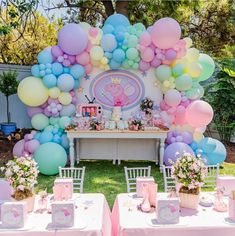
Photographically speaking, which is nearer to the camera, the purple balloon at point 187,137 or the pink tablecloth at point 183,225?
the pink tablecloth at point 183,225

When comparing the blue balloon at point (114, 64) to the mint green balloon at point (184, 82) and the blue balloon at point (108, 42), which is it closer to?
the blue balloon at point (108, 42)

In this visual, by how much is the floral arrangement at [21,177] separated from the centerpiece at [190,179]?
1.23 meters

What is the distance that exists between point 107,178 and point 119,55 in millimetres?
2370

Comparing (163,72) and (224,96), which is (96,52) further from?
(224,96)

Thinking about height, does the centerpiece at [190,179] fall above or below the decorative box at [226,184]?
above

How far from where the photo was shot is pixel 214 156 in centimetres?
693

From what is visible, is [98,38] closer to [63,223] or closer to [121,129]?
[121,129]

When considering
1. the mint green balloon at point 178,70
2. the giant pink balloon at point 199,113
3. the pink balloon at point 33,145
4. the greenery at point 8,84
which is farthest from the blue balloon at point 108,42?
the greenery at point 8,84

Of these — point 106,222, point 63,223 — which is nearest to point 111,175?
point 106,222

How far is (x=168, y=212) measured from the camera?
2691mm

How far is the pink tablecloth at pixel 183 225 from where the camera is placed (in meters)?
2.62

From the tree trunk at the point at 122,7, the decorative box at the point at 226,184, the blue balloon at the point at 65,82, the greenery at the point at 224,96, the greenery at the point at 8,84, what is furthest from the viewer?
the tree trunk at the point at 122,7

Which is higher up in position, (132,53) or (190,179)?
(132,53)

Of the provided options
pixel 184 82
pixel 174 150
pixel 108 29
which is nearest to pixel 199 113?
pixel 184 82
